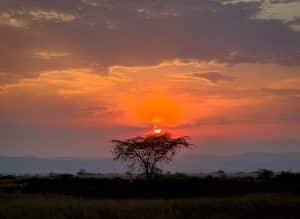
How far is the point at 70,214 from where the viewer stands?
110ft

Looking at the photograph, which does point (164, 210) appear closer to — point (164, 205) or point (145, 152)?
point (164, 205)

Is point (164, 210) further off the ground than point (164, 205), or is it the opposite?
point (164, 205)

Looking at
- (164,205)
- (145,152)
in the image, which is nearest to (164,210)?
(164,205)

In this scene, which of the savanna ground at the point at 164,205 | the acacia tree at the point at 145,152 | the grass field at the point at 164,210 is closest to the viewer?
the grass field at the point at 164,210

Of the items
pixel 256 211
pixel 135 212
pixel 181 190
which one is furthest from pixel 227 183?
pixel 135 212

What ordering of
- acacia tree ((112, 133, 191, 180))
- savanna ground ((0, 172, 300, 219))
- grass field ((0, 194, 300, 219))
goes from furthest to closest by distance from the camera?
acacia tree ((112, 133, 191, 180)) → savanna ground ((0, 172, 300, 219)) → grass field ((0, 194, 300, 219))

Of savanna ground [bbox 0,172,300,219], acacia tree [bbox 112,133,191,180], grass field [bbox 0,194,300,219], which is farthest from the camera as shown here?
acacia tree [bbox 112,133,191,180]

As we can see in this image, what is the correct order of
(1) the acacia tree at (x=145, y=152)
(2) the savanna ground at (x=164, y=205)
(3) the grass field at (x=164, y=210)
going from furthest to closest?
1. (1) the acacia tree at (x=145, y=152)
2. (2) the savanna ground at (x=164, y=205)
3. (3) the grass field at (x=164, y=210)

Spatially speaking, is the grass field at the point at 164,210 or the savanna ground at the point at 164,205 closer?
the grass field at the point at 164,210

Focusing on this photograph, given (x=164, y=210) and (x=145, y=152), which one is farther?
(x=145, y=152)

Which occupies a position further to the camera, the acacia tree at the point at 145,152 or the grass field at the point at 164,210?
the acacia tree at the point at 145,152

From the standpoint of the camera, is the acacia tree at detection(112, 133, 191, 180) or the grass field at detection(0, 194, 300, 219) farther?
the acacia tree at detection(112, 133, 191, 180)

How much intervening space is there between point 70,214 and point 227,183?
27862 mm

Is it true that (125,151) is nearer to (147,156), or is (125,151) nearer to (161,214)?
(147,156)
